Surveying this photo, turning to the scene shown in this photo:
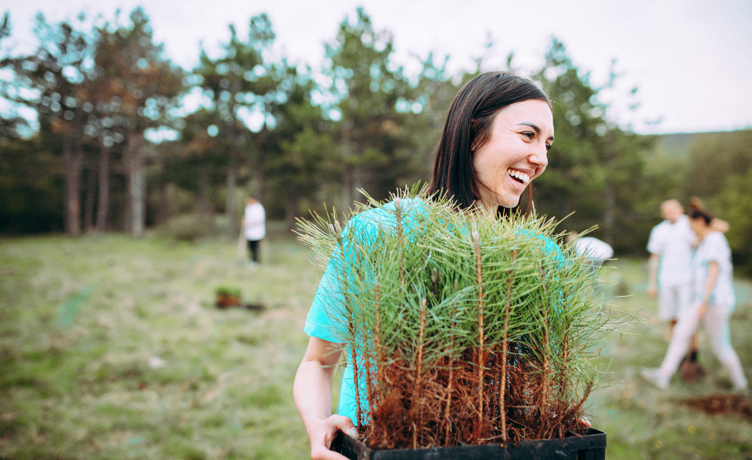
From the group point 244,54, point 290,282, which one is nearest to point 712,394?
point 290,282

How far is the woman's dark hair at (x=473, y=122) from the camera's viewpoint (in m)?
1.23

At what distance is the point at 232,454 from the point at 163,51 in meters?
23.1

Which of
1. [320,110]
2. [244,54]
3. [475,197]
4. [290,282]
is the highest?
[244,54]

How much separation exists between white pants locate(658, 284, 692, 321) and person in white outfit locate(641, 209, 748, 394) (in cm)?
44

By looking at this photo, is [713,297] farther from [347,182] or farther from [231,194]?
[231,194]

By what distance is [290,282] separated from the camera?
9.83 metres

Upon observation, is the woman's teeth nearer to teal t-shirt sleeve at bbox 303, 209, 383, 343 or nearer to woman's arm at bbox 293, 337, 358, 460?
teal t-shirt sleeve at bbox 303, 209, 383, 343

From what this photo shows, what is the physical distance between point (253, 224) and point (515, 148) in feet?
34.2

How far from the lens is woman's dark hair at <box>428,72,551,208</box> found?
4.03 ft

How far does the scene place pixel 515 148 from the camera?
3.80 ft

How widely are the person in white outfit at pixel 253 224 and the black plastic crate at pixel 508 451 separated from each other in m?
10.4

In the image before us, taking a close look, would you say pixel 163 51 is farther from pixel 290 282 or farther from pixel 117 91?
pixel 290 282

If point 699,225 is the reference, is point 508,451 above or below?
below

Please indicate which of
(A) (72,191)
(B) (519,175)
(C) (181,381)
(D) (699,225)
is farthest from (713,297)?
(A) (72,191)
